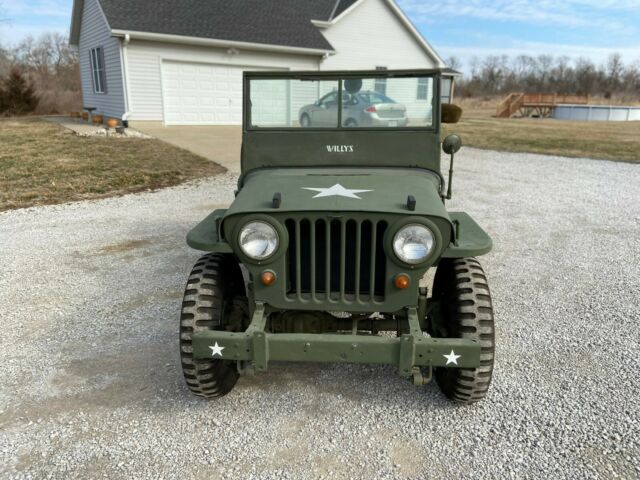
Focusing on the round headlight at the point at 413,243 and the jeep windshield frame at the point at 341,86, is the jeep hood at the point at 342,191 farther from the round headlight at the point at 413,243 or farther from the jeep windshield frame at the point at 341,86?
the jeep windshield frame at the point at 341,86

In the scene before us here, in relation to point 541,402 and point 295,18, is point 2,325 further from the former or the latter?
point 295,18

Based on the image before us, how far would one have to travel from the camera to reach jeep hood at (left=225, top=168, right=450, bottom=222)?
108 inches

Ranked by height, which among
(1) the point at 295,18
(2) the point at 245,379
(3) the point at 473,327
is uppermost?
(1) the point at 295,18

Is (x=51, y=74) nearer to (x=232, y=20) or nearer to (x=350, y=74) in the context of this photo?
(x=232, y=20)

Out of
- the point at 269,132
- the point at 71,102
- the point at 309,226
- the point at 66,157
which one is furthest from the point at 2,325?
the point at 71,102

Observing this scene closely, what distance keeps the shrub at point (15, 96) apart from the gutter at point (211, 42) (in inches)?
506

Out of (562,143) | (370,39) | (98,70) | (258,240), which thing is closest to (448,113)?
(258,240)

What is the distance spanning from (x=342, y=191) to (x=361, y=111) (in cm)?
106

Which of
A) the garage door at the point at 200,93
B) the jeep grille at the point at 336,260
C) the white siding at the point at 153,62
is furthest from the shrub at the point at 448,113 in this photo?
the garage door at the point at 200,93

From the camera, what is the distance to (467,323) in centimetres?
282

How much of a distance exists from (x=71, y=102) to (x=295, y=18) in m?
15.0

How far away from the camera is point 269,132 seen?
152 inches

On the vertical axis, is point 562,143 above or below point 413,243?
below

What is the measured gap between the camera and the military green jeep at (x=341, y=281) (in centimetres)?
260
